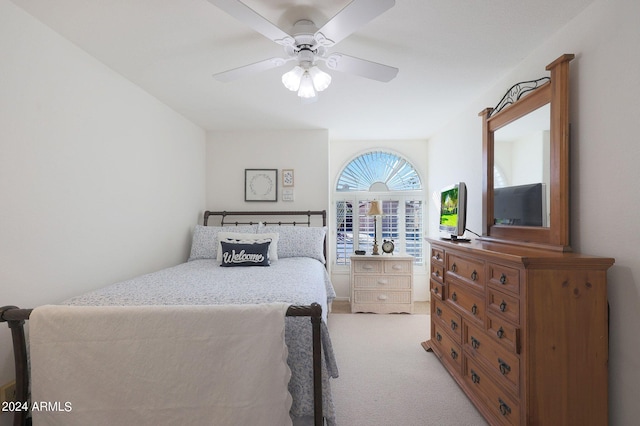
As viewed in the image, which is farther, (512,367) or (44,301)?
(44,301)

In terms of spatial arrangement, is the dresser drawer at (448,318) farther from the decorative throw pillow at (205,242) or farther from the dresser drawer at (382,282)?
the decorative throw pillow at (205,242)

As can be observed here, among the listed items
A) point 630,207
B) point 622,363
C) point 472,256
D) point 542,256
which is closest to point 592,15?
point 630,207

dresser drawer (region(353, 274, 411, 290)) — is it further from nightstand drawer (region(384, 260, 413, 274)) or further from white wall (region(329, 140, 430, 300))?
white wall (region(329, 140, 430, 300))

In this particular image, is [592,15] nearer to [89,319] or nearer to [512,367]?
[512,367]

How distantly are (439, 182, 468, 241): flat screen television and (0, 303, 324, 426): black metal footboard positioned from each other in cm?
166

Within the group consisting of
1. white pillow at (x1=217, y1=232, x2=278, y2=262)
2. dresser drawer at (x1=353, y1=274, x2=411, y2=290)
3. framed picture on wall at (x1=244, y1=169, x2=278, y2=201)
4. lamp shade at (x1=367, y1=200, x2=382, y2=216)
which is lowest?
dresser drawer at (x1=353, y1=274, x2=411, y2=290)

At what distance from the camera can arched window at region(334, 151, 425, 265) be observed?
441 centimetres

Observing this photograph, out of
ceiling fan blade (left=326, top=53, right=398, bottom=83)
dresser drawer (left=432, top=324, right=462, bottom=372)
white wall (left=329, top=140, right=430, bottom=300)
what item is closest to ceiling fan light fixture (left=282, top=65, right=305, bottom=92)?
ceiling fan blade (left=326, top=53, right=398, bottom=83)

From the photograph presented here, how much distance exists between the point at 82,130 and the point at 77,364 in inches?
60.0

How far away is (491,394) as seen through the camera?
5.78 feet

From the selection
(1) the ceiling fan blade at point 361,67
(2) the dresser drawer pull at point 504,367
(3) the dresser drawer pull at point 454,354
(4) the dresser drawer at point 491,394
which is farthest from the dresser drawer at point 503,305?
(1) the ceiling fan blade at point 361,67

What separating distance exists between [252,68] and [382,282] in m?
2.91

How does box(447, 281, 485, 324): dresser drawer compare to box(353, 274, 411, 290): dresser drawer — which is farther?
Result: box(353, 274, 411, 290): dresser drawer

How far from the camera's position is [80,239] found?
1.99 m
